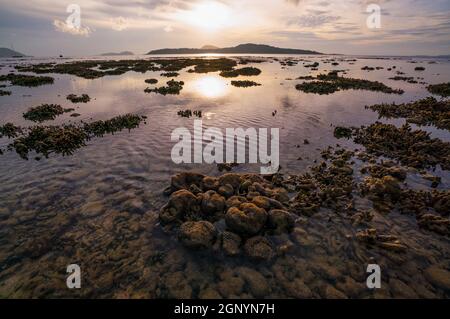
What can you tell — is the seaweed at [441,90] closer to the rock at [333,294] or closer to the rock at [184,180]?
the rock at [184,180]

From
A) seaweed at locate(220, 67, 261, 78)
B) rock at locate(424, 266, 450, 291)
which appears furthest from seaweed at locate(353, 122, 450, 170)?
seaweed at locate(220, 67, 261, 78)

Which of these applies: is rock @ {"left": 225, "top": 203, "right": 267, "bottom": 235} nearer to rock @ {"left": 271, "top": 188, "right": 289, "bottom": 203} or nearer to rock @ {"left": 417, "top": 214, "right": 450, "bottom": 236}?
rock @ {"left": 271, "top": 188, "right": 289, "bottom": 203}

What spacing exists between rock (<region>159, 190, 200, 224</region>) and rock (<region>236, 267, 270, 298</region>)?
132 inches

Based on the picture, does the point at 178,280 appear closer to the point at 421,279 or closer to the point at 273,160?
the point at 421,279

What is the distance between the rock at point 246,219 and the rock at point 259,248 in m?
0.48

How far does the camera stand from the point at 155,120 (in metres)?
25.0

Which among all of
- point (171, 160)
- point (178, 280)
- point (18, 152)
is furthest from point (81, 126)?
point (178, 280)

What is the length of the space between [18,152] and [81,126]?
6272mm

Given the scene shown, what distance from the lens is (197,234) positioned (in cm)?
906

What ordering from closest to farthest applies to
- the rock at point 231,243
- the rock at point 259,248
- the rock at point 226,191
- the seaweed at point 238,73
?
the rock at point 259,248
the rock at point 231,243
the rock at point 226,191
the seaweed at point 238,73

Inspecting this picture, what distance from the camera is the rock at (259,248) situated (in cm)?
866

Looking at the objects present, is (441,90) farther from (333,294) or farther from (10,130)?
(10,130)

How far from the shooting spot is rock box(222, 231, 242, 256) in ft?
29.1

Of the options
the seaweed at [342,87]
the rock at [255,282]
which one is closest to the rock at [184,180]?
the rock at [255,282]
